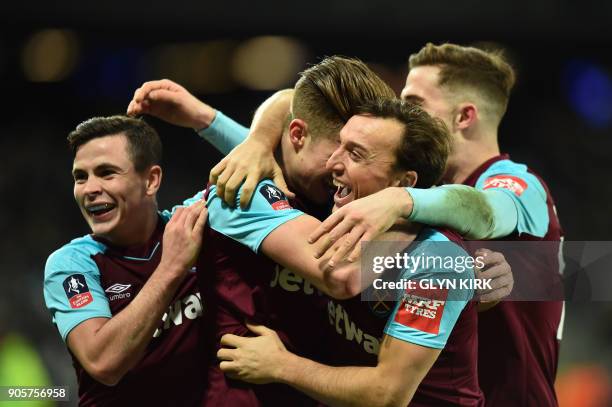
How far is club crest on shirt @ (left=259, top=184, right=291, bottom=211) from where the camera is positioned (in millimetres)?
2810

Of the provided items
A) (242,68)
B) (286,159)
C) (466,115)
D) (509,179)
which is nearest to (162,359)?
(286,159)

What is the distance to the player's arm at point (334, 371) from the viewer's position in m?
2.61

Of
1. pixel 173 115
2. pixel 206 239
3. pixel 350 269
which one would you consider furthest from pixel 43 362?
pixel 350 269

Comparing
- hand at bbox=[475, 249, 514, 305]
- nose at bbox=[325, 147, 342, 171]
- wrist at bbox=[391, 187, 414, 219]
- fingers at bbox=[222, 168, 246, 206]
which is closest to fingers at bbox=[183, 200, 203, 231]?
fingers at bbox=[222, 168, 246, 206]

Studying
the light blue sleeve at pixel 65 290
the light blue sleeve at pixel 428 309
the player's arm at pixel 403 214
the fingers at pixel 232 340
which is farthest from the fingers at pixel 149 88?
the light blue sleeve at pixel 428 309

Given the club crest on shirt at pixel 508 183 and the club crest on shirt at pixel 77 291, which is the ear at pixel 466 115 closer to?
the club crest on shirt at pixel 508 183

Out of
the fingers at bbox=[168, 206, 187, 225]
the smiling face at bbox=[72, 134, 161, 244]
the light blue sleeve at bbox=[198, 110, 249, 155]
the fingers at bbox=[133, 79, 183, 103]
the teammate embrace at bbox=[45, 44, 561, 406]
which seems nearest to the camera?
the teammate embrace at bbox=[45, 44, 561, 406]

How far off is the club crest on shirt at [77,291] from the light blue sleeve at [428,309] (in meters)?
1.22

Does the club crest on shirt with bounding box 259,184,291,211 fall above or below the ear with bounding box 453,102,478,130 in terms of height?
below

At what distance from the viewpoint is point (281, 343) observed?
284 centimetres

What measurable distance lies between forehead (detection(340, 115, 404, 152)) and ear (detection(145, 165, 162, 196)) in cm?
112

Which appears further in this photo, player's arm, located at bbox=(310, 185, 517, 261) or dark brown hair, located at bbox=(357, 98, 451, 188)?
dark brown hair, located at bbox=(357, 98, 451, 188)

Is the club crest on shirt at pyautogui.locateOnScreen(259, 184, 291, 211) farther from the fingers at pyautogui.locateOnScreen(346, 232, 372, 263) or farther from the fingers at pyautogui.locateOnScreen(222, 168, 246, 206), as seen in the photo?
the fingers at pyautogui.locateOnScreen(346, 232, 372, 263)

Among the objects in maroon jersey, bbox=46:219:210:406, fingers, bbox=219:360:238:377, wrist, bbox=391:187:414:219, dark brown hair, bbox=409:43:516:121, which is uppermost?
dark brown hair, bbox=409:43:516:121
